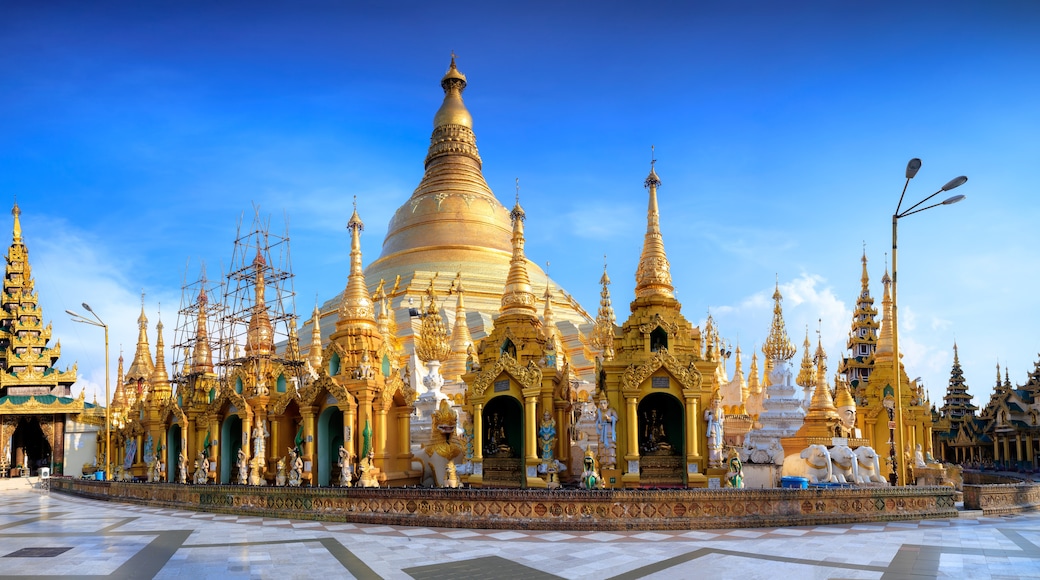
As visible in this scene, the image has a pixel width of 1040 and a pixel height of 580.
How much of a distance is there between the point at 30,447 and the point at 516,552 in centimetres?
5320

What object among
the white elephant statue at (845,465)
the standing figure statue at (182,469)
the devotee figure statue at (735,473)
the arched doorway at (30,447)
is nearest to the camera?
the devotee figure statue at (735,473)

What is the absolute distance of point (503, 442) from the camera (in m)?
24.0

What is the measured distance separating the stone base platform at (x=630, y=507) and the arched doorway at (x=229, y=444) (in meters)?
11.0

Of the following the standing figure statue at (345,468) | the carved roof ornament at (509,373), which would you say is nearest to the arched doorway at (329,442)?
the standing figure statue at (345,468)

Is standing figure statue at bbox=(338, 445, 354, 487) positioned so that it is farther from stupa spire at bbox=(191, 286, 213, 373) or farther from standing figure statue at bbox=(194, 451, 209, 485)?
stupa spire at bbox=(191, 286, 213, 373)

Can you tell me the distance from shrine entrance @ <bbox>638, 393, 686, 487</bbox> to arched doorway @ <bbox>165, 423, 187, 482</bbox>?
2024 centimetres

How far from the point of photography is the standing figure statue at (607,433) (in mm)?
21375

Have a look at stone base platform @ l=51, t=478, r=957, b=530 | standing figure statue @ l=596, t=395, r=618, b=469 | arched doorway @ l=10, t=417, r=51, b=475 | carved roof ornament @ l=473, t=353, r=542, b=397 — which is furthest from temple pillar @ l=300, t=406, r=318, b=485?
arched doorway @ l=10, t=417, r=51, b=475

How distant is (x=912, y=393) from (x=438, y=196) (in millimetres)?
32890

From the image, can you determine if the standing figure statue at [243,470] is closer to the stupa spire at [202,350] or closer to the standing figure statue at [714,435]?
the stupa spire at [202,350]

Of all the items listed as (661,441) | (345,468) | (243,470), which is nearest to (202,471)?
(243,470)

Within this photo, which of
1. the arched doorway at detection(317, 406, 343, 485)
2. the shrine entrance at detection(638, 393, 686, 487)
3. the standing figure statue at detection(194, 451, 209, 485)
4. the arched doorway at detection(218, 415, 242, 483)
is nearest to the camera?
the shrine entrance at detection(638, 393, 686, 487)

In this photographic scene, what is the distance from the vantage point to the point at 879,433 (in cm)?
3384

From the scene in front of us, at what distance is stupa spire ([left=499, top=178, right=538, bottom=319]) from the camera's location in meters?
24.5
